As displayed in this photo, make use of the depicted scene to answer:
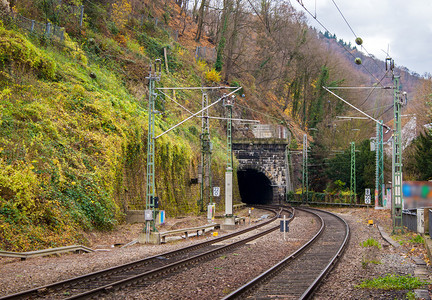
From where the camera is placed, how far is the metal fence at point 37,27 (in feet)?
84.9

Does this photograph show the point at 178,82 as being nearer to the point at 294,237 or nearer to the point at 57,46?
the point at 57,46

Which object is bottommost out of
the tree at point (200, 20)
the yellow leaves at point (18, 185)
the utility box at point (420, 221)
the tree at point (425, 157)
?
the utility box at point (420, 221)

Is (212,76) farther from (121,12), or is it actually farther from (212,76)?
(121,12)

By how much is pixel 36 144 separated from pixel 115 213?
4529 millimetres

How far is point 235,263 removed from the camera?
13023 mm

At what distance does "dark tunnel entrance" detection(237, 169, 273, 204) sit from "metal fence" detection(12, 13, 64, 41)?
95.8 ft

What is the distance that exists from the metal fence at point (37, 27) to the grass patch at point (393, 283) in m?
23.0

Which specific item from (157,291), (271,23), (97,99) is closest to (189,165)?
(97,99)

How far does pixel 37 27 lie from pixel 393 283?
24.7 m

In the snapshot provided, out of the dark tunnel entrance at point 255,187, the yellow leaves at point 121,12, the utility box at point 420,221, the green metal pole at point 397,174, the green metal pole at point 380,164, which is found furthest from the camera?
the dark tunnel entrance at point 255,187

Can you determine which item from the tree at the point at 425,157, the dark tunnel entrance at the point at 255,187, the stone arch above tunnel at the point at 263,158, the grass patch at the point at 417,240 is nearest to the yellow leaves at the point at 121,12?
the stone arch above tunnel at the point at 263,158

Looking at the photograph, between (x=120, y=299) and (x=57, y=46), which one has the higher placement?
(x=57, y=46)

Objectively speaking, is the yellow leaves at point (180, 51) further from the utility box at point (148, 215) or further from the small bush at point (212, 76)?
the utility box at point (148, 215)

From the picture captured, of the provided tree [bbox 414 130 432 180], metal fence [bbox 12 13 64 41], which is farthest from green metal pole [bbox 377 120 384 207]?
metal fence [bbox 12 13 64 41]
